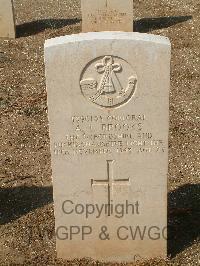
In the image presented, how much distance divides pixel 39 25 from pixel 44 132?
4774 mm

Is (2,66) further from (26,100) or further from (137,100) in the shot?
(137,100)

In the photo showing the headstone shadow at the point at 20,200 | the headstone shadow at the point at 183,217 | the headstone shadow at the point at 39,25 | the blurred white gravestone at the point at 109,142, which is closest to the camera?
the blurred white gravestone at the point at 109,142

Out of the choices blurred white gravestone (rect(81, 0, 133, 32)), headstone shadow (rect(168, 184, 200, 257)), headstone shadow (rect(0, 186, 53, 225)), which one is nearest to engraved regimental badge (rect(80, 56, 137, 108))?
headstone shadow (rect(168, 184, 200, 257))

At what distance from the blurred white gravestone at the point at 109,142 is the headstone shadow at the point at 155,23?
277 inches

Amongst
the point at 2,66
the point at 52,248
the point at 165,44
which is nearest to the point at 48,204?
the point at 52,248

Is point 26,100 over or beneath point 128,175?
beneath

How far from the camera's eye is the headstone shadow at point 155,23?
11.5 m

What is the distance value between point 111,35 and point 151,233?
5.98 ft

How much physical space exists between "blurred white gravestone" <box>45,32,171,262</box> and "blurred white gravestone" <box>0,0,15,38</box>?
267 inches

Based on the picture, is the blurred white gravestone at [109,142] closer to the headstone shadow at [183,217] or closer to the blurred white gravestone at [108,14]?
the headstone shadow at [183,217]

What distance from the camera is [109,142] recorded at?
4707 mm

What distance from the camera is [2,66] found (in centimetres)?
982

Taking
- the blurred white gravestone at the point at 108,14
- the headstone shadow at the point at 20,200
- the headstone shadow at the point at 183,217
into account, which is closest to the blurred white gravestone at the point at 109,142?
the headstone shadow at the point at 183,217

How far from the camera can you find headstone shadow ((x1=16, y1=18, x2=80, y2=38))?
1143cm
